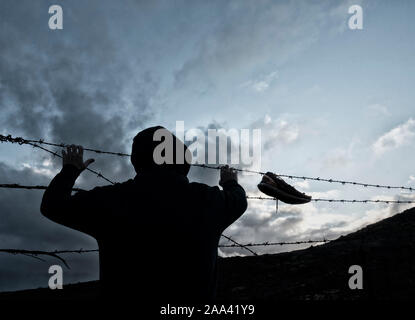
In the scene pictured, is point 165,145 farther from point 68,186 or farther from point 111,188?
point 68,186

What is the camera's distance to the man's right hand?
2459 mm

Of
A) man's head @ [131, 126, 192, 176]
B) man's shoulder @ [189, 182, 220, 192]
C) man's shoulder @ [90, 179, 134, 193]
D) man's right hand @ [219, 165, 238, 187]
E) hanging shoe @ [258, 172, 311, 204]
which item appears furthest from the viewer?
hanging shoe @ [258, 172, 311, 204]

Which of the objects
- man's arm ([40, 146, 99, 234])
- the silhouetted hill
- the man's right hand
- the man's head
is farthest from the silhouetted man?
the silhouetted hill

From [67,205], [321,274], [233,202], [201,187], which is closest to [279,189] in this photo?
[233,202]

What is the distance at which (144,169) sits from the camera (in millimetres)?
2084

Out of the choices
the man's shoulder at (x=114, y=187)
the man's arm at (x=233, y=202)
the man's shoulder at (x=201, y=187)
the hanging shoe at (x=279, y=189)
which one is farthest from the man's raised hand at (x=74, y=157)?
the hanging shoe at (x=279, y=189)

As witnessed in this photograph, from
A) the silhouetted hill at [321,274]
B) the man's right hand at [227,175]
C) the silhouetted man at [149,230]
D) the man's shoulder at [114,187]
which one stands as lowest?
the silhouetted hill at [321,274]

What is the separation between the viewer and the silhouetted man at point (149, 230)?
5.54ft

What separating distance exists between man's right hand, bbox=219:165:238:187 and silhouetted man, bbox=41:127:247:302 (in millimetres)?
535

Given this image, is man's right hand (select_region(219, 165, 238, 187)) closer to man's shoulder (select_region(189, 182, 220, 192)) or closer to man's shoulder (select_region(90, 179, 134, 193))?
man's shoulder (select_region(189, 182, 220, 192))

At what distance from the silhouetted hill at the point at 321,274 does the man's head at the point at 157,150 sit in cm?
446

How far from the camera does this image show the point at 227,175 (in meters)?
2.49

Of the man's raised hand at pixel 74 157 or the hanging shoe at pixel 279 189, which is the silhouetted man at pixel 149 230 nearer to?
the man's raised hand at pixel 74 157
